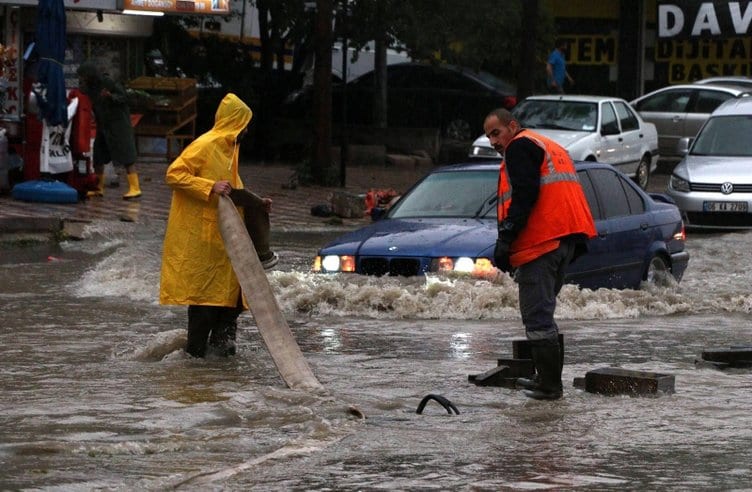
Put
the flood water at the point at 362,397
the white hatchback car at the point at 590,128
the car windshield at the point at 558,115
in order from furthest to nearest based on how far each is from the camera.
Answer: the car windshield at the point at 558,115, the white hatchback car at the point at 590,128, the flood water at the point at 362,397

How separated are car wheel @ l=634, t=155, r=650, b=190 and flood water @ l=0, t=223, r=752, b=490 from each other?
11633mm

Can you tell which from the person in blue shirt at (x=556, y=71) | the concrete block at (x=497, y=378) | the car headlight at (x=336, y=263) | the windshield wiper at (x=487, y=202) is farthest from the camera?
the person in blue shirt at (x=556, y=71)

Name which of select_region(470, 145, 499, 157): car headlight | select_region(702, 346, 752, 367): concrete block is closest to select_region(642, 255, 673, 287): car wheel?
select_region(702, 346, 752, 367): concrete block

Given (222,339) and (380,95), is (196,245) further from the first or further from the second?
(380,95)

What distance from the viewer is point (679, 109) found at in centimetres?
3119

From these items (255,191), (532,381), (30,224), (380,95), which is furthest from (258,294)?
(380,95)

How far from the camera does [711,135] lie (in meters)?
22.4

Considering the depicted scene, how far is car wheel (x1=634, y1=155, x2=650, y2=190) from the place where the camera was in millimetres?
26547

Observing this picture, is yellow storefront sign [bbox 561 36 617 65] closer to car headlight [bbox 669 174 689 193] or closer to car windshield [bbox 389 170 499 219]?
car headlight [bbox 669 174 689 193]

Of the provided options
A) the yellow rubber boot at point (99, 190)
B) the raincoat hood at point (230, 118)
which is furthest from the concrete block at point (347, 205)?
the raincoat hood at point (230, 118)

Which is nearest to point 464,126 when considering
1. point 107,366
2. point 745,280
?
point 745,280

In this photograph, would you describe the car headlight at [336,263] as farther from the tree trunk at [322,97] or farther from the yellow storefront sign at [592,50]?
the yellow storefront sign at [592,50]

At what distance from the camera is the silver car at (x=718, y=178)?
20375 mm

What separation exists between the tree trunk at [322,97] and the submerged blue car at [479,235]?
424 inches
